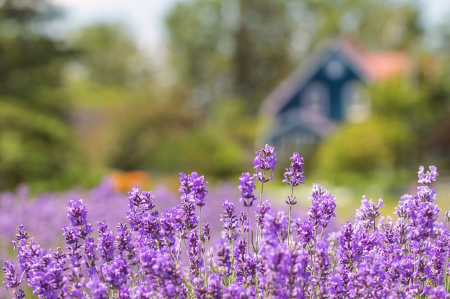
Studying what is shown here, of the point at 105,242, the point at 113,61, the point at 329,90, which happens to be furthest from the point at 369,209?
the point at 113,61

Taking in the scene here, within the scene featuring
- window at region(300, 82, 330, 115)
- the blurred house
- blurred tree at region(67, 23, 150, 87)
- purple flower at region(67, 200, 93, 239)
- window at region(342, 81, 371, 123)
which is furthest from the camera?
blurred tree at region(67, 23, 150, 87)

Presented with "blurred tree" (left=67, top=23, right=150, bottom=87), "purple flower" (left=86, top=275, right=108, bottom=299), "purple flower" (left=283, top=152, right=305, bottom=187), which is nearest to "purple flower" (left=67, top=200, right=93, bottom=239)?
"purple flower" (left=86, top=275, right=108, bottom=299)

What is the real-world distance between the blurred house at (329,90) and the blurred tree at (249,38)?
579 inches

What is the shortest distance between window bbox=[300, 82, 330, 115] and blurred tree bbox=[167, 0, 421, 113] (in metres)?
14.8

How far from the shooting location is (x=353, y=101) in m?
25.6

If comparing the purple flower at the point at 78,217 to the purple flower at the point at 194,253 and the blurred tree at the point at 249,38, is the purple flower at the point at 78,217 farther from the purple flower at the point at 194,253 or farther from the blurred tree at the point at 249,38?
the blurred tree at the point at 249,38

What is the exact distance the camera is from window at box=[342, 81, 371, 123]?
82.6 feet

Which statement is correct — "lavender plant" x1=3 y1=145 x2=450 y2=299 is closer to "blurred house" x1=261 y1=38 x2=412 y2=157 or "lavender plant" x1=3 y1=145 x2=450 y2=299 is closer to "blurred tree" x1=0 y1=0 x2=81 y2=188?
"blurred tree" x1=0 y1=0 x2=81 y2=188

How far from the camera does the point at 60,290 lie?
1.96 meters

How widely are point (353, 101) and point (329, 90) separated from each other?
55.1 inches

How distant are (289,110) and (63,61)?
14.3 m

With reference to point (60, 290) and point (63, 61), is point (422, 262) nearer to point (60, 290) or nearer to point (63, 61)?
point (60, 290)

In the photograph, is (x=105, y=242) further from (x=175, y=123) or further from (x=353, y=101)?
(x=353, y=101)

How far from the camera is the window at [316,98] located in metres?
25.9
